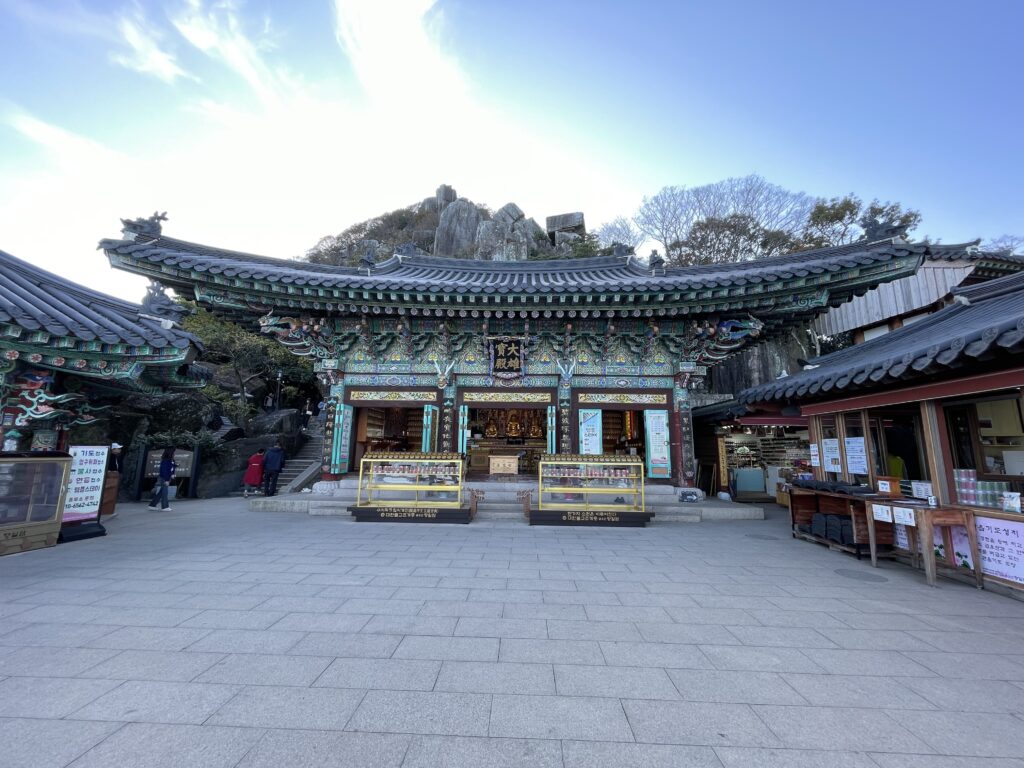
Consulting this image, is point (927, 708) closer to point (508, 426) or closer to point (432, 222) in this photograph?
point (508, 426)

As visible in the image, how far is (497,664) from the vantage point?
2.92 metres

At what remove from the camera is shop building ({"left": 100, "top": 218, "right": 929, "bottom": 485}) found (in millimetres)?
9453

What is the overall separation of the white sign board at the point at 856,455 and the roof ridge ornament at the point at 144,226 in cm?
1522

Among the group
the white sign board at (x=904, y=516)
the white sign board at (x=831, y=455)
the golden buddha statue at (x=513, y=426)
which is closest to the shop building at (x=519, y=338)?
the white sign board at (x=831, y=455)

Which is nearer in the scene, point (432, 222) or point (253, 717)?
point (253, 717)

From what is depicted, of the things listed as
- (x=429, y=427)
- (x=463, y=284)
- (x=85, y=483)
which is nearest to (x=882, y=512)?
(x=463, y=284)

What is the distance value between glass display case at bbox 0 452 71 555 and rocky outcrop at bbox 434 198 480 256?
36535mm

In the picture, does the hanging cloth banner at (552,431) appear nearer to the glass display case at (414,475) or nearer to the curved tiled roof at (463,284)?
the glass display case at (414,475)

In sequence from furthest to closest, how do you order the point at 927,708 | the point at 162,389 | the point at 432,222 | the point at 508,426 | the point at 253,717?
1. the point at 432,222
2. the point at 508,426
3. the point at 162,389
4. the point at 927,708
5. the point at 253,717

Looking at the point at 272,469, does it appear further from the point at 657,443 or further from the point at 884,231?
the point at 884,231

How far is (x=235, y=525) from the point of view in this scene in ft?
26.1

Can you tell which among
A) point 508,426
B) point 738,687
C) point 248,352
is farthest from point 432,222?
point 738,687

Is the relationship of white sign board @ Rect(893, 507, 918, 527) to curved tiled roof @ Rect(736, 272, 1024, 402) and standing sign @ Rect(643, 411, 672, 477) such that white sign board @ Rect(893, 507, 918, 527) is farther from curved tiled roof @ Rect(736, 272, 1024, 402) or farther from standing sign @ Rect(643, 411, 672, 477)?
standing sign @ Rect(643, 411, 672, 477)

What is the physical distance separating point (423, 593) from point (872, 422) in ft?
26.2
